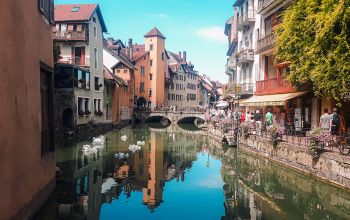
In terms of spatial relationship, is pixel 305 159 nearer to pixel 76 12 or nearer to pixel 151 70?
pixel 76 12

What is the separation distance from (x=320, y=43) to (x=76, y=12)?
1374 inches

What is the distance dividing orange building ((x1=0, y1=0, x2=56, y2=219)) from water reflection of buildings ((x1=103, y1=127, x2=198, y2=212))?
13.0 ft

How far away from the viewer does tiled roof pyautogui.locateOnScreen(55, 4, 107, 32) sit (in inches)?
1740

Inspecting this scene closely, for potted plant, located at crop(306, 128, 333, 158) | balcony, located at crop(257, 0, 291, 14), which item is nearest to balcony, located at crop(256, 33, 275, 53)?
balcony, located at crop(257, 0, 291, 14)

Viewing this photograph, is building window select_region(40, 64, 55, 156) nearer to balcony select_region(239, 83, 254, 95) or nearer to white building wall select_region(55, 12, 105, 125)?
balcony select_region(239, 83, 254, 95)

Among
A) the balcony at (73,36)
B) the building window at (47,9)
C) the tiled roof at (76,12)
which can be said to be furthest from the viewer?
the tiled roof at (76,12)

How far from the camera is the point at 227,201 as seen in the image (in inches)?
616

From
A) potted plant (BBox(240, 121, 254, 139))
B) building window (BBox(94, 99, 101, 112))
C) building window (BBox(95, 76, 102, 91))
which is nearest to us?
potted plant (BBox(240, 121, 254, 139))

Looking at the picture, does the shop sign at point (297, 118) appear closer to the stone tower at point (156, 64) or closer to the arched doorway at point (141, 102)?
the arched doorway at point (141, 102)

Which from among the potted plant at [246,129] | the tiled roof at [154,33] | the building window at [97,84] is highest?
the tiled roof at [154,33]

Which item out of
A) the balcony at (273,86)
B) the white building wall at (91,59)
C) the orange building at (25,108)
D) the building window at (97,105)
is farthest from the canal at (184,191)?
the building window at (97,105)

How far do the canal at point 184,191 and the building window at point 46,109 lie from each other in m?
2.19

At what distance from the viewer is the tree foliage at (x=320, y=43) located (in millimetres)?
16703

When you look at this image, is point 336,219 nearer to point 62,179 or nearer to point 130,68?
point 62,179
